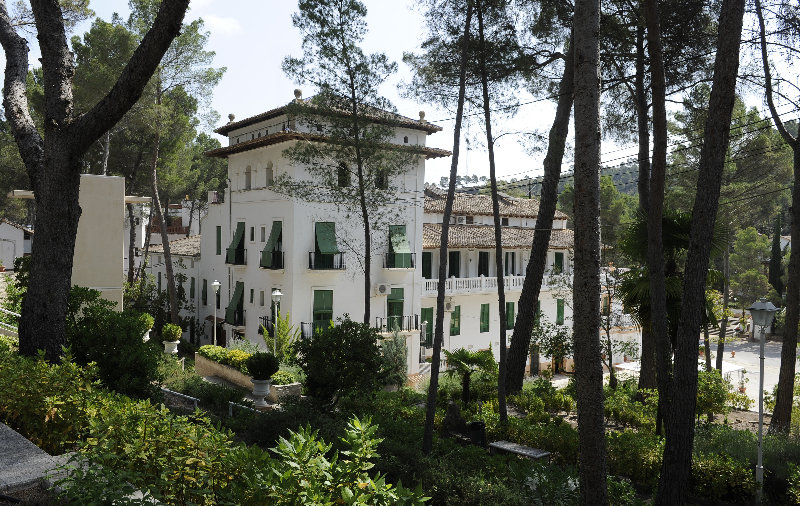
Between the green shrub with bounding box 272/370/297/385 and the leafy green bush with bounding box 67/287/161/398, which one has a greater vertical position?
the leafy green bush with bounding box 67/287/161/398

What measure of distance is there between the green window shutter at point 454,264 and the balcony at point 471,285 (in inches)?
38.3

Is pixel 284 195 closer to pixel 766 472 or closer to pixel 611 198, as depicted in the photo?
pixel 766 472

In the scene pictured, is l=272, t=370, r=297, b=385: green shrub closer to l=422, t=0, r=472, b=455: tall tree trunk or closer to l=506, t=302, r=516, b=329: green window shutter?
l=422, t=0, r=472, b=455: tall tree trunk

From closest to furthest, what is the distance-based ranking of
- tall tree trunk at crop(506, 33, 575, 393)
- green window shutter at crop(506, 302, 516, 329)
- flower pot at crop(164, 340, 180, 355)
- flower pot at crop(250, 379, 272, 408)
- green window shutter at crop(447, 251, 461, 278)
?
tall tree trunk at crop(506, 33, 575, 393), flower pot at crop(250, 379, 272, 408), flower pot at crop(164, 340, 180, 355), green window shutter at crop(447, 251, 461, 278), green window shutter at crop(506, 302, 516, 329)

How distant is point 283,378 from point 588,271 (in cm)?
1203

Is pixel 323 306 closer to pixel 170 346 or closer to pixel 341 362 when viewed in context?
pixel 170 346

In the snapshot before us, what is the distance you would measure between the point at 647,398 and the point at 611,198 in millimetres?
25691

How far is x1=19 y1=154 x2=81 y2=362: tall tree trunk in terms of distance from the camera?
8.37 m

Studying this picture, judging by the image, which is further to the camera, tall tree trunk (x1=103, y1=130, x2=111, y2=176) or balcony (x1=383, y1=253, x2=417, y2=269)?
tall tree trunk (x1=103, y1=130, x2=111, y2=176)

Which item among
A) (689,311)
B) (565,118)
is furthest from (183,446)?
(565,118)

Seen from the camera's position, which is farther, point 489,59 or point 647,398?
point 647,398

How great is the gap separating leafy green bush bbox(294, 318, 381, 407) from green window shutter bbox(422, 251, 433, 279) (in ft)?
49.5

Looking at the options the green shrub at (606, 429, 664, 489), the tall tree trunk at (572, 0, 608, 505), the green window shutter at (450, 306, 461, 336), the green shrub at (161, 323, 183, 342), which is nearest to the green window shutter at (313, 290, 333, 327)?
the green shrub at (161, 323, 183, 342)

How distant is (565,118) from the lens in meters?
15.0
